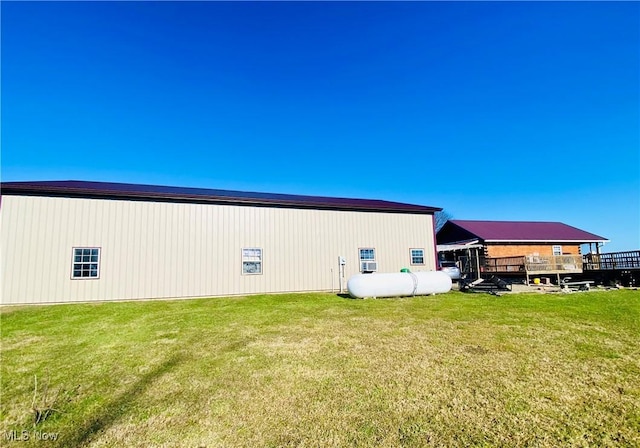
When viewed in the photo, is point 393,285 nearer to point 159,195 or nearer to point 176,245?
point 176,245

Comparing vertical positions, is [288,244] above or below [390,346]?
above

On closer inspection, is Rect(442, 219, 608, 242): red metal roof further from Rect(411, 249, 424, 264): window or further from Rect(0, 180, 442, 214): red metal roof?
Rect(0, 180, 442, 214): red metal roof

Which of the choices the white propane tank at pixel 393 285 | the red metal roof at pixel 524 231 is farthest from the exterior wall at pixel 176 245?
the red metal roof at pixel 524 231

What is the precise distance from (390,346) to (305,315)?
3634 millimetres

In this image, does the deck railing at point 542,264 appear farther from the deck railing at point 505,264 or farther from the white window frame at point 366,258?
the white window frame at point 366,258

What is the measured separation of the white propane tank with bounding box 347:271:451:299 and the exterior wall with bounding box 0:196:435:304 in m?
3.09

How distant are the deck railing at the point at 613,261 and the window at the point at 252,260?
62.6 ft

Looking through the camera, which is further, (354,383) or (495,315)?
(495,315)

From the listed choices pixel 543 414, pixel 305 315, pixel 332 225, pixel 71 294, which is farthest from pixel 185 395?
pixel 332 225

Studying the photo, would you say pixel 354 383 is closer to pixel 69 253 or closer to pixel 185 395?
pixel 185 395

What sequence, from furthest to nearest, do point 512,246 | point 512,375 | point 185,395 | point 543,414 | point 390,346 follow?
1. point 512,246
2. point 390,346
3. point 512,375
4. point 185,395
5. point 543,414

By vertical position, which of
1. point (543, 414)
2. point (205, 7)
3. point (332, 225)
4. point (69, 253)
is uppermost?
point (205, 7)

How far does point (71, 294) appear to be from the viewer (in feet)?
38.3

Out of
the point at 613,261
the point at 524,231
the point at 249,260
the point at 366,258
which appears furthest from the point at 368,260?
the point at 524,231
